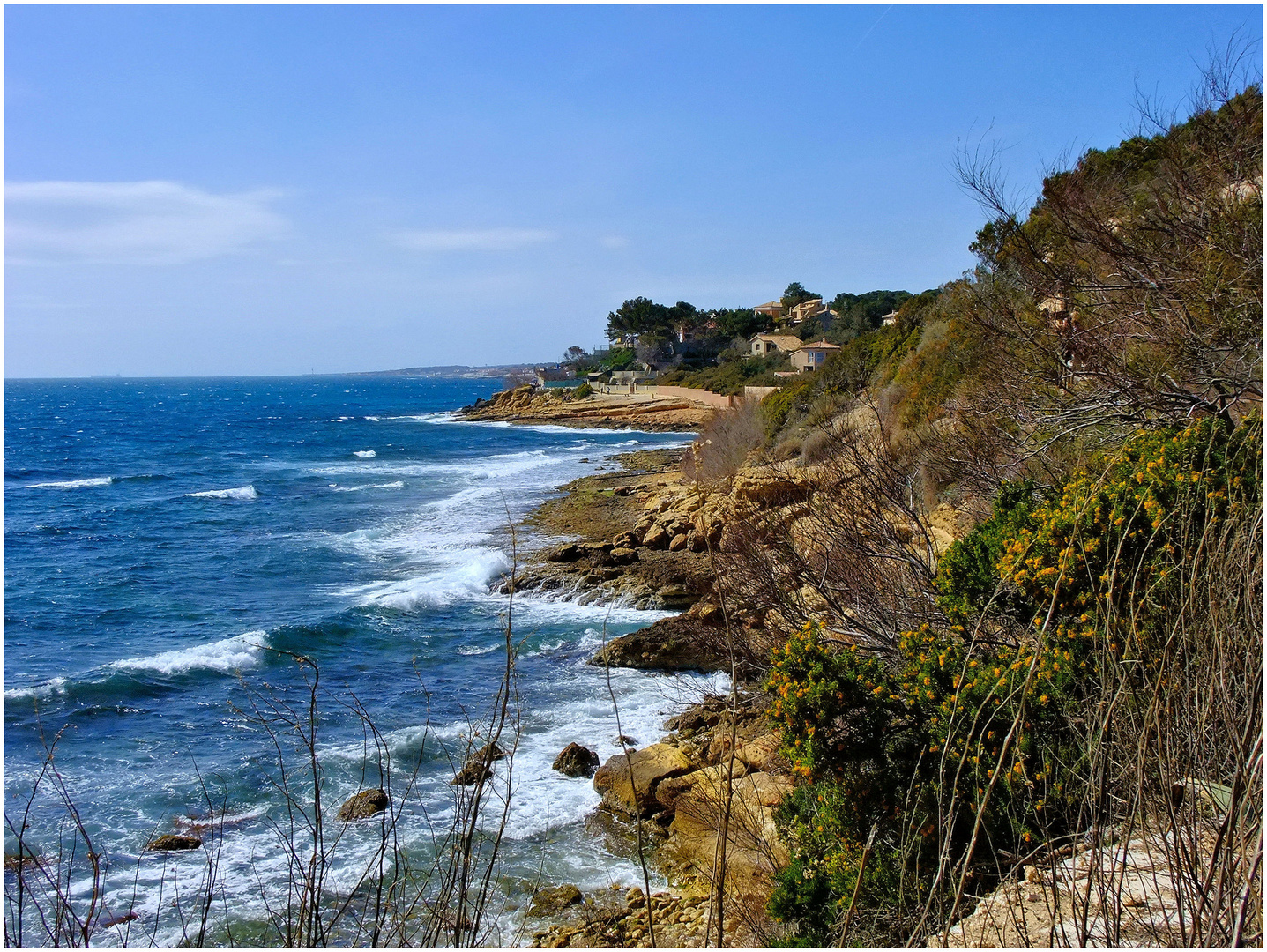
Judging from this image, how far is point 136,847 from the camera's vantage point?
1013 centimetres

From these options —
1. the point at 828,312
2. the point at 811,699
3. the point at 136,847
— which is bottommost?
the point at 136,847

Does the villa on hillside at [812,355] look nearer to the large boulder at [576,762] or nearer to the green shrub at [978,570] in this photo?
the large boulder at [576,762]

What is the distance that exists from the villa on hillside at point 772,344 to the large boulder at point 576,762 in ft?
188

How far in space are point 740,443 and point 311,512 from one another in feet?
57.3

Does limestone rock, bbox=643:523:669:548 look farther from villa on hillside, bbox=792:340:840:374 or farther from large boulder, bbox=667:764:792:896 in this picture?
villa on hillside, bbox=792:340:840:374

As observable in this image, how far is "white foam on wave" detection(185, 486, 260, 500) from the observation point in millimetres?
39281

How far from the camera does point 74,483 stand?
150ft

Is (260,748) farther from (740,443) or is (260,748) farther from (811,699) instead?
(740,443)

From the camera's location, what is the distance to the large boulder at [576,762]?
1175 cm

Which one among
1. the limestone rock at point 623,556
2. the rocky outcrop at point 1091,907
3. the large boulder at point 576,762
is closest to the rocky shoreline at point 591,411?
the limestone rock at point 623,556

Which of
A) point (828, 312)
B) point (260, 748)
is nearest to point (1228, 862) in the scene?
point (260, 748)

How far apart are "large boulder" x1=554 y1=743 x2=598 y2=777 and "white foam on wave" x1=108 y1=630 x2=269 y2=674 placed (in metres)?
7.81

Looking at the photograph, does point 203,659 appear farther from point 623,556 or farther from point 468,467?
point 468,467

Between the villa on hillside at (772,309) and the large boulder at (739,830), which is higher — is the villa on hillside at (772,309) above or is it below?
above
